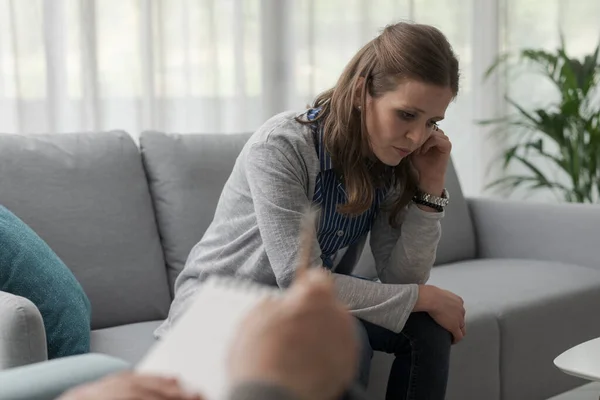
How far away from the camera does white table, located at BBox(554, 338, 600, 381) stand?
153 centimetres

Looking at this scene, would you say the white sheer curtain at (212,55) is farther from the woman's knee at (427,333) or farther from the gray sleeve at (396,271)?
the woman's knee at (427,333)

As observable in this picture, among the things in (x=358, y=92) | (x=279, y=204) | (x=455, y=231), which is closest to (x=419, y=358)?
(x=279, y=204)

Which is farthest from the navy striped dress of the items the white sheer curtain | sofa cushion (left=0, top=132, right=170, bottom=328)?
the white sheer curtain

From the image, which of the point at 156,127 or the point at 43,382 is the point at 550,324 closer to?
the point at 156,127

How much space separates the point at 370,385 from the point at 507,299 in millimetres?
550

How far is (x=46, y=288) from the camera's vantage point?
1.47 metres

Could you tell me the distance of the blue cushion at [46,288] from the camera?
145 cm

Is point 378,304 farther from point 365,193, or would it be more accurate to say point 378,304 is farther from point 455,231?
point 455,231

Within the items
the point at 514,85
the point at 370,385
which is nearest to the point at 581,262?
the point at 370,385

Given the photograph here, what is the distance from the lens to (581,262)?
2594 millimetres

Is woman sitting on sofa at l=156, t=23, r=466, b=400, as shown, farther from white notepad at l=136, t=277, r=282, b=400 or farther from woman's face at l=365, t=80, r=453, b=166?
white notepad at l=136, t=277, r=282, b=400

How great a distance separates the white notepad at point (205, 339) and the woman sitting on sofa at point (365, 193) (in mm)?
806

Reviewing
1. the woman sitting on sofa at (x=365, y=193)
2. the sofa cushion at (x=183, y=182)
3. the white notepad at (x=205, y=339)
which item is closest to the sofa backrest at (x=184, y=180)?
the sofa cushion at (x=183, y=182)

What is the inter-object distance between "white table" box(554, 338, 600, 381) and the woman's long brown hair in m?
0.46
